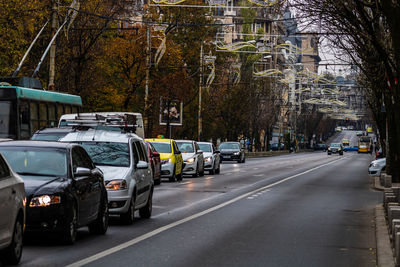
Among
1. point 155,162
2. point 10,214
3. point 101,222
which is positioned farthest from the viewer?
point 155,162

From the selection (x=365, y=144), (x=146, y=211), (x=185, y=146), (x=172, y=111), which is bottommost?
(x=365, y=144)

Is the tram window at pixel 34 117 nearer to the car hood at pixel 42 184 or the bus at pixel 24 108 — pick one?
the bus at pixel 24 108

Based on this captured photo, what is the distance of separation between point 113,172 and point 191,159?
23.1 m

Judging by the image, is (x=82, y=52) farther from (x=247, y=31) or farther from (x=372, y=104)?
(x=247, y=31)

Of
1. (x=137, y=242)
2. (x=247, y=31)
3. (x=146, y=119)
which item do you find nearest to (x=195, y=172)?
(x=146, y=119)

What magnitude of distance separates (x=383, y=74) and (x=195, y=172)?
1108cm

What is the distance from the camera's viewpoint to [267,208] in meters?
21.2

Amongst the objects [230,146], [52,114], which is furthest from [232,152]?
[52,114]

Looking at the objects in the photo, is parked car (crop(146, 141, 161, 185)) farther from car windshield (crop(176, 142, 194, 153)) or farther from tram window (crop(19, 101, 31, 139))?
car windshield (crop(176, 142, 194, 153))

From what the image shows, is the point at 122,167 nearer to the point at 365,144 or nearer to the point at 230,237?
the point at 230,237

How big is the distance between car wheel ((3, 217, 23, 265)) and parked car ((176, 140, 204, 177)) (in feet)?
92.0

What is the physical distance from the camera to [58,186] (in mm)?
11875

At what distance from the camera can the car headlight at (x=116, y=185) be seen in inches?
595

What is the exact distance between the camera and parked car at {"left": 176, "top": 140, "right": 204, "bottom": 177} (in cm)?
3844
